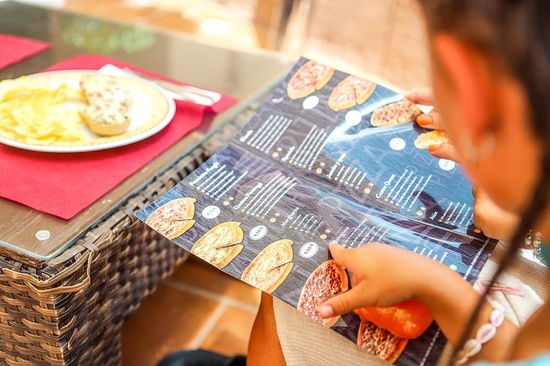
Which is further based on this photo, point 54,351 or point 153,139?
point 153,139

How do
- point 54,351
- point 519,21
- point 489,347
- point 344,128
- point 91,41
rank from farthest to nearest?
point 91,41, point 344,128, point 54,351, point 489,347, point 519,21

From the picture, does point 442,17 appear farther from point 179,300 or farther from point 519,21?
point 179,300

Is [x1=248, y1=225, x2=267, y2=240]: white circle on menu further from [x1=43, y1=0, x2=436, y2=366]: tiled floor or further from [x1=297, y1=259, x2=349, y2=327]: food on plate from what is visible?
[x1=43, y1=0, x2=436, y2=366]: tiled floor

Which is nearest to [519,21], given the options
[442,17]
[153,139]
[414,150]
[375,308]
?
[442,17]

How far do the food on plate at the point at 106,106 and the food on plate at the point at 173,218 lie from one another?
18cm

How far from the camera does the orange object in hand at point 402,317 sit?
1.69ft

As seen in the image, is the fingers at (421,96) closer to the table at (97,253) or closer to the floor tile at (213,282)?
the table at (97,253)

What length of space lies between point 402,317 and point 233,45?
45.4 inches

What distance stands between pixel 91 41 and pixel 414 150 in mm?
578

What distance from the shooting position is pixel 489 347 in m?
0.50

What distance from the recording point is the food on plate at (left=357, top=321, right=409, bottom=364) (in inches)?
20.3

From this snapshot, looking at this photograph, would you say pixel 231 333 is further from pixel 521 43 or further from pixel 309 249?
pixel 521 43

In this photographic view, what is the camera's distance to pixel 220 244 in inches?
23.0

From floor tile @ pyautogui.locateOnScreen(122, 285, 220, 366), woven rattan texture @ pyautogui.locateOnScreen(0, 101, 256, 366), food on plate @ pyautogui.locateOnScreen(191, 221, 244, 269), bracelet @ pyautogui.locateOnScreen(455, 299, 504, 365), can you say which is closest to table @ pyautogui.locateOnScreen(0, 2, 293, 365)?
woven rattan texture @ pyautogui.locateOnScreen(0, 101, 256, 366)
